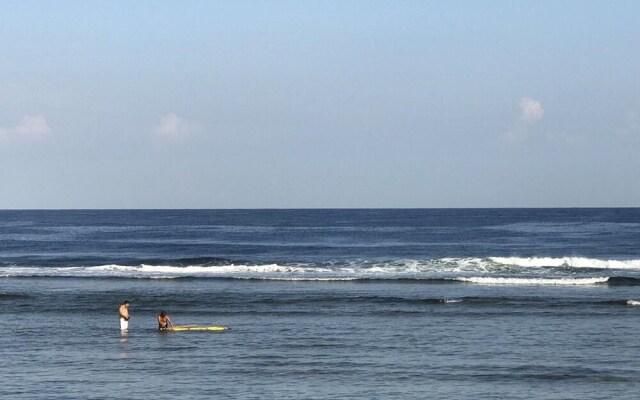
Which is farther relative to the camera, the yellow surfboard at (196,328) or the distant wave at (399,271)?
the distant wave at (399,271)

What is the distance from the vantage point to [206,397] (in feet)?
77.4

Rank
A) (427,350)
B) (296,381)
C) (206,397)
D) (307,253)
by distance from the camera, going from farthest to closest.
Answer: (307,253) → (427,350) → (296,381) → (206,397)

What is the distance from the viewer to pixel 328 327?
113ft

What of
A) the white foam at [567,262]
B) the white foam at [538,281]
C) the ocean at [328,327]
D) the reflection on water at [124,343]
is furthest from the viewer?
the white foam at [567,262]

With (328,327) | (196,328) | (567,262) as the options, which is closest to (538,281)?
(567,262)

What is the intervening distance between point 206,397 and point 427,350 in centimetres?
870

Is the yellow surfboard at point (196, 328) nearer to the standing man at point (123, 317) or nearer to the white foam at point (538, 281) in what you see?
the standing man at point (123, 317)

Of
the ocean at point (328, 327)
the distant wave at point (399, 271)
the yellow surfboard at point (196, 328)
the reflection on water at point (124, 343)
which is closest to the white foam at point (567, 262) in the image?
the distant wave at point (399, 271)

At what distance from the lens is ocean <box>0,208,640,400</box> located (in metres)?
25.0

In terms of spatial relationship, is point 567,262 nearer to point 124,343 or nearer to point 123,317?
point 123,317

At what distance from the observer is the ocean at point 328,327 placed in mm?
25031

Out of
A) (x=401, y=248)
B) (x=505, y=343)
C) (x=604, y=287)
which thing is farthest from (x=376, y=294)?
(x=401, y=248)

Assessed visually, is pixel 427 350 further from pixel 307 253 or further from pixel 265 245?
pixel 265 245

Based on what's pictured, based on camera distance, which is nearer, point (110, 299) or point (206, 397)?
point (206, 397)
